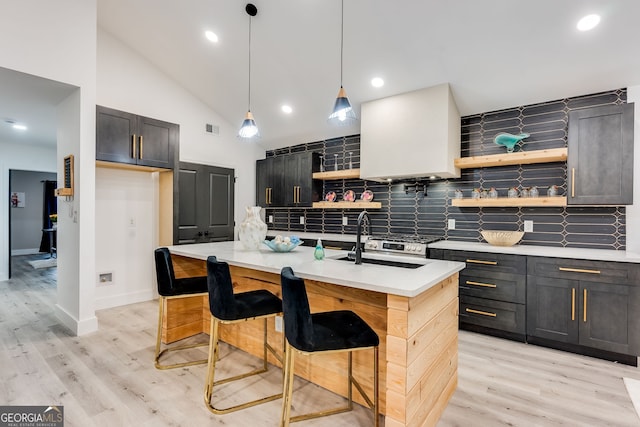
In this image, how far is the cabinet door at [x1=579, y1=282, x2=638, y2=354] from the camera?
2639 mm

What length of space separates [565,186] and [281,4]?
140 inches

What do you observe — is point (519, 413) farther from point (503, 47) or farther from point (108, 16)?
point (108, 16)

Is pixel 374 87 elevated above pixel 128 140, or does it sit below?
above

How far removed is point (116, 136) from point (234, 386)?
3181mm

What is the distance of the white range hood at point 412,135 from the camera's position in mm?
3518

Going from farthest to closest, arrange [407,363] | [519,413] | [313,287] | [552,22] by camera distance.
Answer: [552,22] < [313,287] < [519,413] < [407,363]

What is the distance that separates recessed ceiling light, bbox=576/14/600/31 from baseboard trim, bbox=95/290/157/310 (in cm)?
580

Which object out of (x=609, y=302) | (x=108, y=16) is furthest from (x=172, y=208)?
(x=609, y=302)

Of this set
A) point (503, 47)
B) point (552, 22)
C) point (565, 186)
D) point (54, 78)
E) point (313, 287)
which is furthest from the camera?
point (565, 186)

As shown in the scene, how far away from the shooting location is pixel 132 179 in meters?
4.42

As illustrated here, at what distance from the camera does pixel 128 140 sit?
379 cm

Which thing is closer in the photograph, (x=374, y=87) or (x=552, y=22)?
(x=552, y=22)

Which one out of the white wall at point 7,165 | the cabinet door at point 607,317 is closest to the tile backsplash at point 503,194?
the cabinet door at point 607,317

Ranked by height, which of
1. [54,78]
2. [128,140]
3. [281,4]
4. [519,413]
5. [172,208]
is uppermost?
[281,4]
